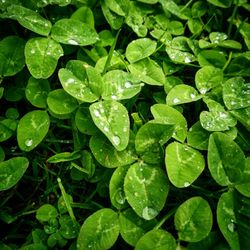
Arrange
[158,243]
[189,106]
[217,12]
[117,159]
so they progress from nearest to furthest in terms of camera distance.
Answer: [158,243], [117,159], [189,106], [217,12]

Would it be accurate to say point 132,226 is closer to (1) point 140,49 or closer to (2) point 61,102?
(2) point 61,102

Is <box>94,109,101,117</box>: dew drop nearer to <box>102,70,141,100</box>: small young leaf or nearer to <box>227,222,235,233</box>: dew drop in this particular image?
<box>102,70,141,100</box>: small young leaf

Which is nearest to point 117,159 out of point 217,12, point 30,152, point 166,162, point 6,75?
point 166,162

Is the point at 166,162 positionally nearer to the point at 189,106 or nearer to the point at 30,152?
the point at 189,106

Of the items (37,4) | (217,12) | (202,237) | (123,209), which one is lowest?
(123,209)

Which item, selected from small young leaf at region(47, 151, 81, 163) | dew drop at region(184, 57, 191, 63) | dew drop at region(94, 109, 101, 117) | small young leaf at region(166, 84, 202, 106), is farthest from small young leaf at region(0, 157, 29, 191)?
dew drop at region(184, 57, 191, 63)

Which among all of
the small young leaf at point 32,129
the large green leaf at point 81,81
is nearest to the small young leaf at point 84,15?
the large green leaf at point 81,81
